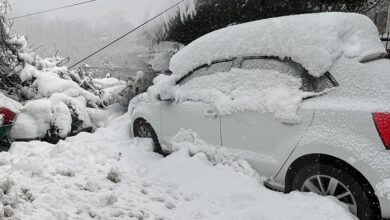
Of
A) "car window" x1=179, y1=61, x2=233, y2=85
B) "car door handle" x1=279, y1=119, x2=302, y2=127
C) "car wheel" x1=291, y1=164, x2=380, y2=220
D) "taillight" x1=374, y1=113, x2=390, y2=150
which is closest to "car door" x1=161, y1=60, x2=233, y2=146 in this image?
"car window" x1=179, y1=61, x2=233, y2=85

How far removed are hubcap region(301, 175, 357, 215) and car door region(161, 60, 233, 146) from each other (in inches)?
47.8

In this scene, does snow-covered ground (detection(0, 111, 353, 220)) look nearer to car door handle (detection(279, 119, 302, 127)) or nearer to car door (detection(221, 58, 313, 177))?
car door (detection(221, 58, 313, 177))

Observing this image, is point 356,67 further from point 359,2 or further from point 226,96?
point 359,2

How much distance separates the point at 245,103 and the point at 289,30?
2.91 ft

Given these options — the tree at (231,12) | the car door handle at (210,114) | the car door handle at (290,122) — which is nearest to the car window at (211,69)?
the car door handle at (210,114)

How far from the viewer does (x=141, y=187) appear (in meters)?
4.68

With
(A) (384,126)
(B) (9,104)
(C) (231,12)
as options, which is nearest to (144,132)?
(B) (9,104)

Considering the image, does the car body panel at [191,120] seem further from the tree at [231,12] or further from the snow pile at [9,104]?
the tree at [231,12]

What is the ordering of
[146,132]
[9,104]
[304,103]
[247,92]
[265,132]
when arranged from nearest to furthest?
[304,103], [265,132], [247,92], [146,132], [9,104]

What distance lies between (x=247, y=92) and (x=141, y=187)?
159cm

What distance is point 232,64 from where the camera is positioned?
4797mm

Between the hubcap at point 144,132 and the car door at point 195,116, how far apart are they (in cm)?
47

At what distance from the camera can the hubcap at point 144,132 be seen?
605cm

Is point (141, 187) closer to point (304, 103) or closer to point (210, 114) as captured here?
point (210, 114)
